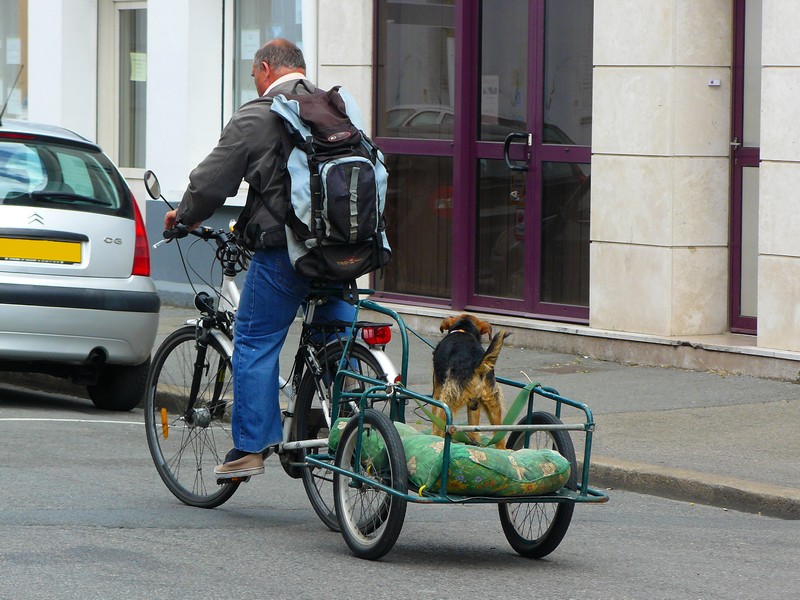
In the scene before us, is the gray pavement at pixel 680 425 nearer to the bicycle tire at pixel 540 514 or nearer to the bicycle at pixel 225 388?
the bicycle tire at pixel 540 514

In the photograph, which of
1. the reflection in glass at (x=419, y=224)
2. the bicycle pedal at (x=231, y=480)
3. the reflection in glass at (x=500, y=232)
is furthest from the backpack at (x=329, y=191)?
the reflection in glass at (x=419, y=224)

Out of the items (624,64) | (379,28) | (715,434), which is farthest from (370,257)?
(379,28)

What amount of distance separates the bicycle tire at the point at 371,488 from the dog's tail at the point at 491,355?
0.45 meters

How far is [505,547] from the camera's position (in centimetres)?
584

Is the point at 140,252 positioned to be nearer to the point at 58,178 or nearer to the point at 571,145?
the point at 58,178

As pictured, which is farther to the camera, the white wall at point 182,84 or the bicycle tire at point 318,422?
the white wall at point 182,84

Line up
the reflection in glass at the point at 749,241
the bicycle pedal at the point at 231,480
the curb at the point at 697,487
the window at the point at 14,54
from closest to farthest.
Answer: the bicycle pedal at the point at 231,480
the curb at the point at 697,487
the reflection in glass at the point at 749,241
the window at the point at 14,54

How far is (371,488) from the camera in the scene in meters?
5.42

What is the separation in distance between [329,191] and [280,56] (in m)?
0.77

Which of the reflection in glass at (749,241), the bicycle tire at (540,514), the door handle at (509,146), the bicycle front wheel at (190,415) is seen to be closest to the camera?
the bicycle tire at (540,514)

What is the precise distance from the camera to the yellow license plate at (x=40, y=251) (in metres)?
8.48

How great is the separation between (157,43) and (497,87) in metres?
4.20

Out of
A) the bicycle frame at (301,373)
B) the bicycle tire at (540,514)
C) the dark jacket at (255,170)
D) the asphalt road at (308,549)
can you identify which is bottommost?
the asphalt road at (308,549)

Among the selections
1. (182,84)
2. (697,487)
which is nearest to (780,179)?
(697,487)
